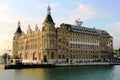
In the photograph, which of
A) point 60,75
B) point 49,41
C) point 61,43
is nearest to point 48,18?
point 49,41

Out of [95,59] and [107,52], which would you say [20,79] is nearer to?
[95,59]

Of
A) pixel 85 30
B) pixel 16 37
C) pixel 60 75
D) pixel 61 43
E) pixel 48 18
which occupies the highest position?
pixel 48 18

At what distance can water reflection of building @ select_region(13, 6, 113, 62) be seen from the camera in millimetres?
141625

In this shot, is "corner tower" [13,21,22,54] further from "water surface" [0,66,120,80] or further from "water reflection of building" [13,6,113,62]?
"water surface" [0,66,120,80]

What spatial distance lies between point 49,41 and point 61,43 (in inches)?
351

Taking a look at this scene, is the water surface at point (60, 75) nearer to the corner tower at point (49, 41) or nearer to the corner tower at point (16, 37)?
the corner tower at point (49, 41)

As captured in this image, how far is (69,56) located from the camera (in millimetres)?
150875

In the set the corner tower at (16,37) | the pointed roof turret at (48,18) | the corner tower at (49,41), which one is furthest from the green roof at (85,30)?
the corner tower at (16,37)

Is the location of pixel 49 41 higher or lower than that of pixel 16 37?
lower

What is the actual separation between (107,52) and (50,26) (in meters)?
55.6

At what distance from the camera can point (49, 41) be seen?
141m

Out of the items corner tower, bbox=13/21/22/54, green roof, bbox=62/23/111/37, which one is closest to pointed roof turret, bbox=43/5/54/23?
green roof, bbox=62/23/111/37

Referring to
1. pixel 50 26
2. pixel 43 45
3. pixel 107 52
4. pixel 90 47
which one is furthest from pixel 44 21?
pixel 107 52

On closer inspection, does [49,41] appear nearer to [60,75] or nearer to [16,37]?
[16,37]
